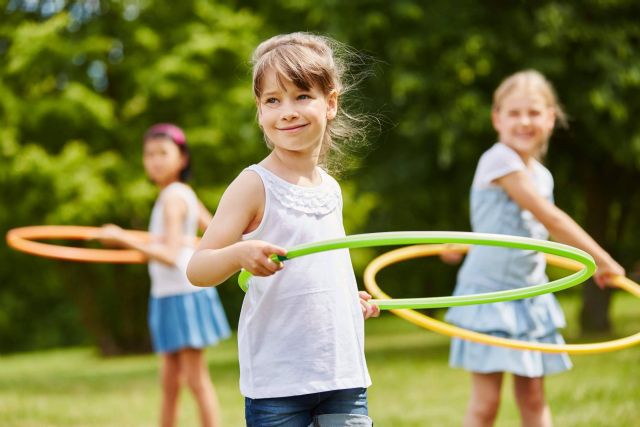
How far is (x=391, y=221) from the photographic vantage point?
1346 cm

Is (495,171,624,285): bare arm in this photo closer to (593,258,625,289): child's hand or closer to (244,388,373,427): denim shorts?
(593,258,625,289): child's hand

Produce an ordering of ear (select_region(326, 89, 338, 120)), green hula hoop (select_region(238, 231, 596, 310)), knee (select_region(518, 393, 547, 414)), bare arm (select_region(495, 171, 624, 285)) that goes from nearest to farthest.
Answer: green hula hoop (select_region(238, 231, 596, 310)) < ear (select_region(326, 89, 338, 120)) < bare arm (select_region(495, 171, 624, 285)) < knee (select_region(518, 393, 547, 414))

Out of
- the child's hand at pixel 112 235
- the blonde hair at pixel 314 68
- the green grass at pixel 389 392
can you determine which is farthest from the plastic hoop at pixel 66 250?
the blonde hair at pixel 314 68

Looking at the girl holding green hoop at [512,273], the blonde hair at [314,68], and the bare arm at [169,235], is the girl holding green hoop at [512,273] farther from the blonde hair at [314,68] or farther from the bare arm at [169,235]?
the bare arm at [169,235]

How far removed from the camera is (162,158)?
611 cm

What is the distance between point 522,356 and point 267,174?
203 centimetres

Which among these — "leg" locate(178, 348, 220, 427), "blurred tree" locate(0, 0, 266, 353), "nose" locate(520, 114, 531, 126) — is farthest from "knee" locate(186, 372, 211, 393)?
"blurred tree" locate(0, 0, 266, 353)

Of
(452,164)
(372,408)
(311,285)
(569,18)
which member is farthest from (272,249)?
(452,164)

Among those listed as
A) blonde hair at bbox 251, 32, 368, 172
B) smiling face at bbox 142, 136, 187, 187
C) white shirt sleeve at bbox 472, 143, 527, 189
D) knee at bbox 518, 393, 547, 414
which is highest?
smiling face at bbox 142, 136, 187, 187

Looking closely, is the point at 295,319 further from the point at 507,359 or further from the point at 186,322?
the point at 186,322

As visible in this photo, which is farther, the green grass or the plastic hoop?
the green grass

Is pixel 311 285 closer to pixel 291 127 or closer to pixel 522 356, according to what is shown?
pixel 291 127

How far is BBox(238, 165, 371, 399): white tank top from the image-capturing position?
3.00m

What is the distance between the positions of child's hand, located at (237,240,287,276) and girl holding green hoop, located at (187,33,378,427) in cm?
16
